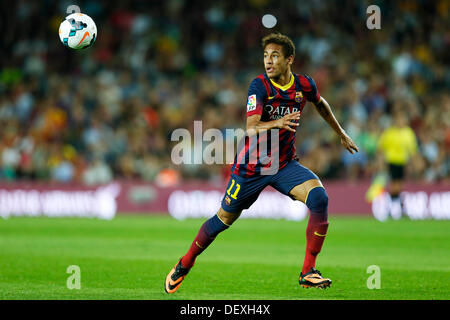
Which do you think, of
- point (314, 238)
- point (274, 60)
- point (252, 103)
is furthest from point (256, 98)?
point (314, 238)

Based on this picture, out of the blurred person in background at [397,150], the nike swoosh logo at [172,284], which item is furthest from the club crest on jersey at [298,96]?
the blurred person in background at [397,150]

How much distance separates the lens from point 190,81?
2261cm

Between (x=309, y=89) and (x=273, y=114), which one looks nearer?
(x=273, y=114)

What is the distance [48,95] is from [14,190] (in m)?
3.86

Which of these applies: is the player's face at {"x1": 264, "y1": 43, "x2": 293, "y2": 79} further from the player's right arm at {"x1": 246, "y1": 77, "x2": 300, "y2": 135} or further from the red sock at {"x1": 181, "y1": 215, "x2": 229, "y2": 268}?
the red sock at {"x1": 181, "y1": 215, "x2": 229, "y2": 268}

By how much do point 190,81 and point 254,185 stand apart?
1512 cm

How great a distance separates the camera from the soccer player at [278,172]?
300 inches

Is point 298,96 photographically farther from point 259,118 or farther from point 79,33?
point 79,33

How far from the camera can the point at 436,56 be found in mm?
21547

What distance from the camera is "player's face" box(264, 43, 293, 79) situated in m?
7.65

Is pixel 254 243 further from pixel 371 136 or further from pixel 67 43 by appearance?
pixel 371 136

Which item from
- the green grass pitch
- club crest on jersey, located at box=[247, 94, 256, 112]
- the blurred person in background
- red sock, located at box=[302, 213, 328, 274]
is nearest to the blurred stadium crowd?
the blurred person in background

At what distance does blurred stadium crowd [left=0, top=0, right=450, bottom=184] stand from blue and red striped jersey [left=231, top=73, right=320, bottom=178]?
11644mm

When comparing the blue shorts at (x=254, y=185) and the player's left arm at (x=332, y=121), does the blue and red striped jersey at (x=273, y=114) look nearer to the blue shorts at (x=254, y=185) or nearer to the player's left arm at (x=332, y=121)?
the blue shorts at (x=254, y=185)
